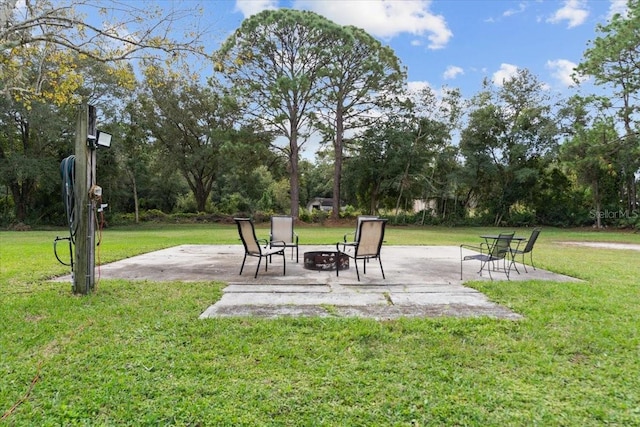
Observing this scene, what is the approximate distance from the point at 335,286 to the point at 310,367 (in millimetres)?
2170

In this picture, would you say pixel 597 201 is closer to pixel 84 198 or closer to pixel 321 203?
pixel 84 198

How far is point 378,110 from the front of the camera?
22.6 m

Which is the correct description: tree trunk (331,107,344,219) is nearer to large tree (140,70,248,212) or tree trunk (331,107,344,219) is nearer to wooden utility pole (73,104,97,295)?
large tree (140,70,248,212)

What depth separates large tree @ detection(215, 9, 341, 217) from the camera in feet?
64.1

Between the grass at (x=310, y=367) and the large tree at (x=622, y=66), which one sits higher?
the large tree at (x=622, y=66)

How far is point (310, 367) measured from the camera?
230 cm

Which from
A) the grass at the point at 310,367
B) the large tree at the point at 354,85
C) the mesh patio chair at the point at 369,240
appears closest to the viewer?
the grass at the point at 310,367

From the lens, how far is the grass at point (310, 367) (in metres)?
1.83

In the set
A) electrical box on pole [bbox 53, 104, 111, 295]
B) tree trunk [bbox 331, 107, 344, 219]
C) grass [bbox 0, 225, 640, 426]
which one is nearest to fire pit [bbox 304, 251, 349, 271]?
grass [bbox 0, 225, 640, 426]

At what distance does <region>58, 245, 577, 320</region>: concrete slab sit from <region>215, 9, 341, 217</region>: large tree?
1504 cm

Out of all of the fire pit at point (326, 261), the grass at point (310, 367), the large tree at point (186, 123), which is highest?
the large tree at point (186, 123)

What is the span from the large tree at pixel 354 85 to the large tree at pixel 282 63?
672 millimetres

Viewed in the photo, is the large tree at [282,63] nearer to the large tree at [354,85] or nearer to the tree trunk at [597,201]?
the large tree at [354,85]

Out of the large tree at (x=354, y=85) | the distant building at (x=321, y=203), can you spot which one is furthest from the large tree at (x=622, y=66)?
the distant building at (x=321, y=203)
